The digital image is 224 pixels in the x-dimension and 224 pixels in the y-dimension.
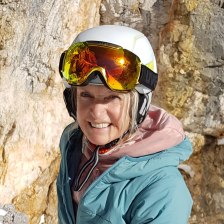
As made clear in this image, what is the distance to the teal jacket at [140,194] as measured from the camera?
1.48 meters

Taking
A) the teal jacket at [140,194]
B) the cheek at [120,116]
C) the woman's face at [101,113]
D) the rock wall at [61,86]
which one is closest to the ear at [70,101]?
the woman's face at [101,113]

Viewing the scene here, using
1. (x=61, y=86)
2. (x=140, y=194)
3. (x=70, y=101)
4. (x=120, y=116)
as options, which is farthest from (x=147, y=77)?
(x=61, y=86)

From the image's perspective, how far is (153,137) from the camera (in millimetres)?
1673

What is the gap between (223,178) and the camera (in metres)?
6.52

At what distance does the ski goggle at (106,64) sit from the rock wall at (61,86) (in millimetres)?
3420

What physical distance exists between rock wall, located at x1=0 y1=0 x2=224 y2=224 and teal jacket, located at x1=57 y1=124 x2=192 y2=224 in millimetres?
3655

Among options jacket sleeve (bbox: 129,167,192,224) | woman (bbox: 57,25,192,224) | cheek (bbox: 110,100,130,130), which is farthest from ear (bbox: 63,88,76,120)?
jacket sleeve (bbox: 129,167,192,224)

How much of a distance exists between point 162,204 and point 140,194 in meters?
0.10

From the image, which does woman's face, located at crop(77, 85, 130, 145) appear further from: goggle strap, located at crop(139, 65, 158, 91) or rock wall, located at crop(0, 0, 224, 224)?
rock wall, located at crop(0, 0, 224, 224)

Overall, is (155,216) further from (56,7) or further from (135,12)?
(135,12)

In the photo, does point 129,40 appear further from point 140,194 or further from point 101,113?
point 140,194

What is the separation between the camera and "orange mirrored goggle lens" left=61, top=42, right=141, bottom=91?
1766 mm

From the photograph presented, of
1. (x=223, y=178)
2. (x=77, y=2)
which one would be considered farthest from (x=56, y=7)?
(x=223, y=178)

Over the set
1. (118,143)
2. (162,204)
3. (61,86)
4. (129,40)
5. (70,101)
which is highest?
(129,40)
